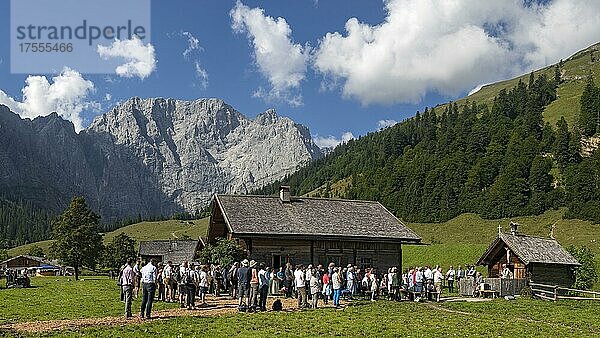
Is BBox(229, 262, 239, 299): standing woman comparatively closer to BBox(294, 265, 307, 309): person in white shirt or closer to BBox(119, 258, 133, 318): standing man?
BBox(294, 265, 307, 309): person in white shirt

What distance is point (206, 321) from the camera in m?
22.2

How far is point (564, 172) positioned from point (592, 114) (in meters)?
25.0

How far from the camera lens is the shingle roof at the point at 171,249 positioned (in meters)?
108

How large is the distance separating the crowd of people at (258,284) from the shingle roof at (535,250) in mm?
3783

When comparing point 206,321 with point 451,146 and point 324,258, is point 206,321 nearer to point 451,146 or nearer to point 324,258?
point 324,258

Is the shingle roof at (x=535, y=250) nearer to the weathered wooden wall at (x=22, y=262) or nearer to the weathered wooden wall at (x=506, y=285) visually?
the weathered wooden wall at (x=506, y=285)

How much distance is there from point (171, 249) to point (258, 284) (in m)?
88.5

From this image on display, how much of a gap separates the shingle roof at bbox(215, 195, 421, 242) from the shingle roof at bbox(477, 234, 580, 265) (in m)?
5.96

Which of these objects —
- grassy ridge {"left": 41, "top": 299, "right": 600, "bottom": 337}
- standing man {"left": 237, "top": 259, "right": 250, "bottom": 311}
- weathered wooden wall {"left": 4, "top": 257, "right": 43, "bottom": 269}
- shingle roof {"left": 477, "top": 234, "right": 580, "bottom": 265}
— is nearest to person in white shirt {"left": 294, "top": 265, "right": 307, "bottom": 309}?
grassy ridge {"left": 41, "top": 299, "right": 600, "bottom": 337}

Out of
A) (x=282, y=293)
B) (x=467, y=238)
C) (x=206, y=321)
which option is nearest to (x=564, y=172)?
(x=467, y=238)

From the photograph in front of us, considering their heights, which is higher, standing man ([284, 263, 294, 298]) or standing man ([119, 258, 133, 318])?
standing man ([119, 258, 133, 318])

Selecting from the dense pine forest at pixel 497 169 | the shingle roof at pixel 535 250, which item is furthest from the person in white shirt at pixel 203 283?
the dense pine forest at pixel 497 169

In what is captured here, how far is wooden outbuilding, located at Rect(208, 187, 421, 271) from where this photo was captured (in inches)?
1658

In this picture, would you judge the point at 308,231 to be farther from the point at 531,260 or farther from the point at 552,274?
the point at 552,274
